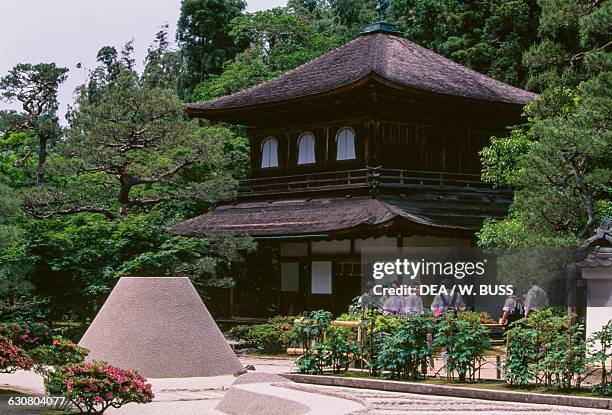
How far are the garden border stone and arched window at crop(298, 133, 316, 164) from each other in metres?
16.9

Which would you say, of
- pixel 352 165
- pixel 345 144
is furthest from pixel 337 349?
pixel 345 144

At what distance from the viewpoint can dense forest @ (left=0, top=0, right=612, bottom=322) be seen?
23.0 m

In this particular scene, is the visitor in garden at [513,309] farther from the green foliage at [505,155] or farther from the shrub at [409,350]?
the shrub at [409,350]

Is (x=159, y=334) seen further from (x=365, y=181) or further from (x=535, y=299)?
(x=365, y=181)

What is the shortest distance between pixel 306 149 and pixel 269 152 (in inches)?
72.2

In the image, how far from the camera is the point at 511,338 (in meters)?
16.2

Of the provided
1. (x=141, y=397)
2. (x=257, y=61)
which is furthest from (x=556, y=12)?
(x=257, y=61)

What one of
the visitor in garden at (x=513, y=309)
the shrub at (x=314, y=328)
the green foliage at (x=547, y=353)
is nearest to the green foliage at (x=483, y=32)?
the visitor in garden at (x=513, y=309)

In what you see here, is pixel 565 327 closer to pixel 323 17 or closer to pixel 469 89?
pixel 469 89

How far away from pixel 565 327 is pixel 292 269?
57.1ft

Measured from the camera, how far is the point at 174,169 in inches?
1232

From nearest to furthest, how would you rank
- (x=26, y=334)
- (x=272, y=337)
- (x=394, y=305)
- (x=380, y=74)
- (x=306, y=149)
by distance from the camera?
1. (x=26, y=334)
2. (x=394, y=305)
3. (x=272, y=337)
4. (x=380, y=74)
5. (x=306, y=149)

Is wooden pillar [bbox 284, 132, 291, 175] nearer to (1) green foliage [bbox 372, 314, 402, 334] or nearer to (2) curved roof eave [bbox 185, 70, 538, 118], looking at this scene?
(2) curved roof eave [bbox 185, 70, 538, 118]

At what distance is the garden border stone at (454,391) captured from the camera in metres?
14.3
